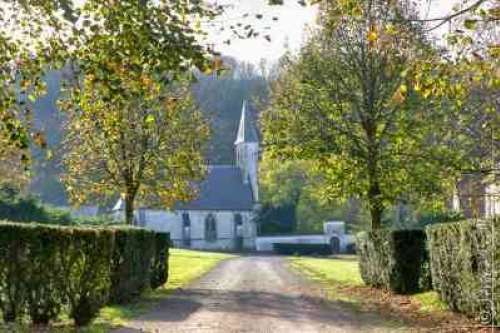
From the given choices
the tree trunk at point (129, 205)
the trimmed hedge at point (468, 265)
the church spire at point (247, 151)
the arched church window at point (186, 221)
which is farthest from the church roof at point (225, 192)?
the trimmed hedge at point (468, 265)

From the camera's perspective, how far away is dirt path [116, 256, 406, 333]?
13992 mm

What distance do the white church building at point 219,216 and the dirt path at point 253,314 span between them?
227ft

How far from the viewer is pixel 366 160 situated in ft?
85.8

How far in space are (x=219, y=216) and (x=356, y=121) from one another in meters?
67.7

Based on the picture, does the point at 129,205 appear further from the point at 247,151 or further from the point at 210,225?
the point at 247,151

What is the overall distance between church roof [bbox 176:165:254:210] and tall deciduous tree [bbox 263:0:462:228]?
6719cm

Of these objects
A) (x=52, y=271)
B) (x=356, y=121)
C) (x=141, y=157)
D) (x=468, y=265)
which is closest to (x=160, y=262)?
(x=141, y=157)

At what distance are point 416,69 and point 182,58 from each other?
3887 mm

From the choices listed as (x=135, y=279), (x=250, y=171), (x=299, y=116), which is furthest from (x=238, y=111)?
(x=135, y=279)

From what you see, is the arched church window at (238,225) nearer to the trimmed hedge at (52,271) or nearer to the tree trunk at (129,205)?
the tree trunk at (129,205)

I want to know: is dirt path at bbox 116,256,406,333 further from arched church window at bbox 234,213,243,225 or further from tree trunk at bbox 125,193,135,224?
arched church window at bbox 234,213,243,225

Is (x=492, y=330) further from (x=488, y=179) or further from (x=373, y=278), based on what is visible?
(x=373, y=278)

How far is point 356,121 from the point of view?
26781 mm

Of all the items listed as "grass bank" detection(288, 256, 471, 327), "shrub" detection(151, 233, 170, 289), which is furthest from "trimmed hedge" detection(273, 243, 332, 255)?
"grass bank" detection(288, 256, 471, 327)
